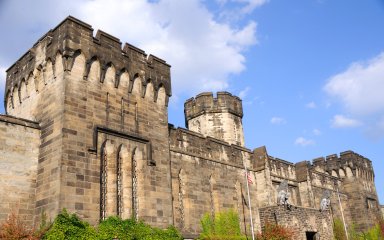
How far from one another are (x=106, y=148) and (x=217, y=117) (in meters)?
17.6

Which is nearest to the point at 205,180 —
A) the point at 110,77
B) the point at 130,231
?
the point at 130,231

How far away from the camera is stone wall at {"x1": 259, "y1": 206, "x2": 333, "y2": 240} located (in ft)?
83.7

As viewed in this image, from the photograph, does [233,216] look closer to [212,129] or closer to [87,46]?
[212,129]

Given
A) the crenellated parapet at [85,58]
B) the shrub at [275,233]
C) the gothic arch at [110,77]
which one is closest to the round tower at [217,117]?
the shrub at [275,233]

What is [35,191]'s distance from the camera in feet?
55.5

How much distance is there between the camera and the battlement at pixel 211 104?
34.9 metres

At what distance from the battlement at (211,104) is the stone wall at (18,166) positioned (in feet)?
62.3

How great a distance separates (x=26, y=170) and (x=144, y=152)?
18.1 feet

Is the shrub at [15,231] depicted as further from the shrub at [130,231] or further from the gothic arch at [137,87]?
the gothic arch at [137,87]

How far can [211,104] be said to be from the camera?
34938 millimetres

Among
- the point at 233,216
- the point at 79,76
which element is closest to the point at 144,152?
the point at 79,76

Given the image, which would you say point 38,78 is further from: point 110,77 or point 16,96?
point 110,77

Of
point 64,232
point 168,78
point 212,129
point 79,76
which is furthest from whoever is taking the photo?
point 212,129

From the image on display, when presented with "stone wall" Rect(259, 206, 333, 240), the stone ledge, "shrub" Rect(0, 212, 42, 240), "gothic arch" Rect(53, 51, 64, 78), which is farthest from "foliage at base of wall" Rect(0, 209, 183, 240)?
"stone wall" Rect(259, 206, 333, 240)
